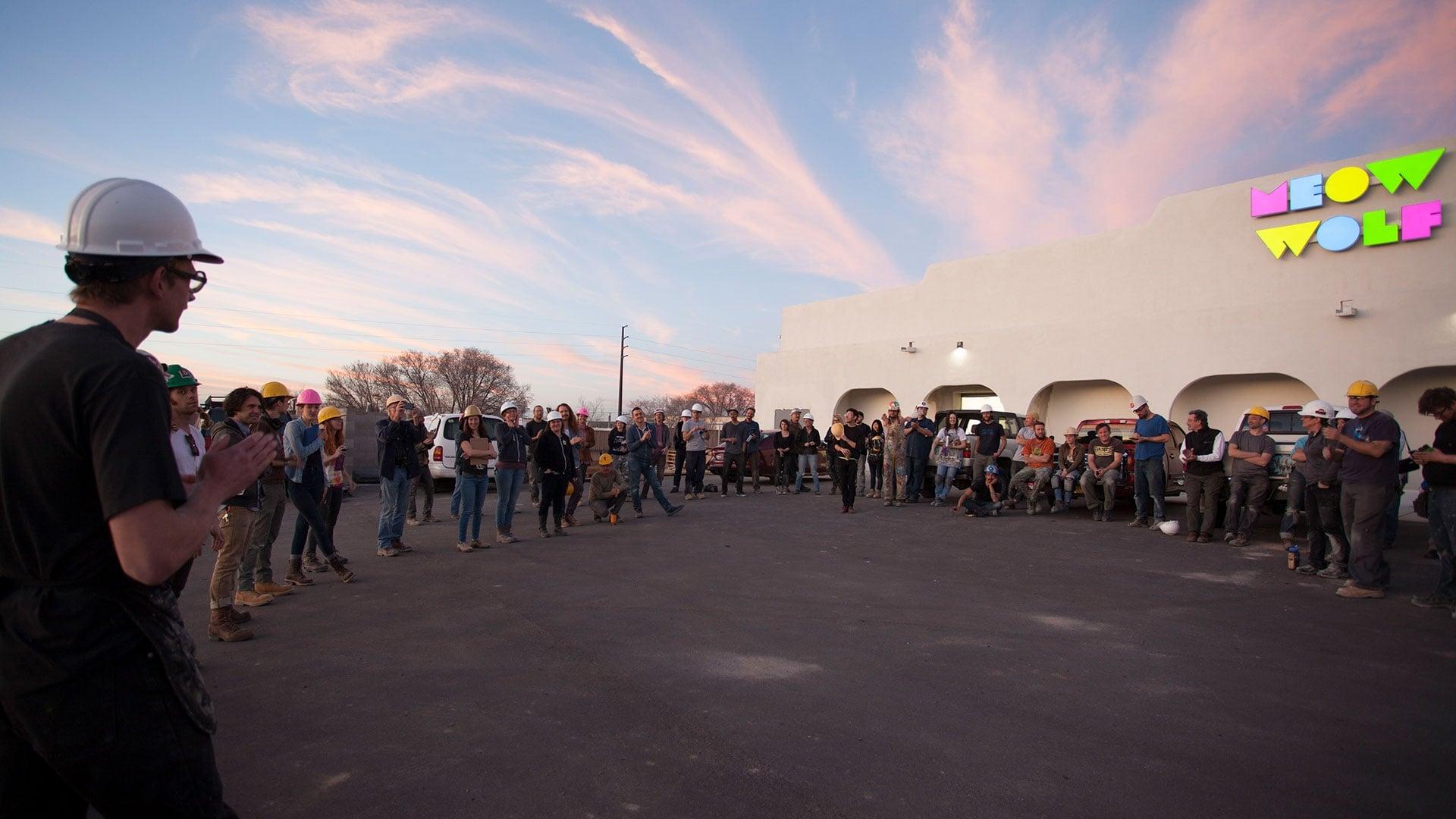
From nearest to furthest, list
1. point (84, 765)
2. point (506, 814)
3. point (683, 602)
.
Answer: point (84, 765) < point (506, 814) < point (683, 602)

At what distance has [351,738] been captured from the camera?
3691mm

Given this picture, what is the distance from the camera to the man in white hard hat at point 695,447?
15484 millimetres

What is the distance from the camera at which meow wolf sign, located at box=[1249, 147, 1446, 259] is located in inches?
602

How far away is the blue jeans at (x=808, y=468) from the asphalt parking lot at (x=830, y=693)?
8.47 m

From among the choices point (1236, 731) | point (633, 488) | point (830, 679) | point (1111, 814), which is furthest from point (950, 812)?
point (633, 488)

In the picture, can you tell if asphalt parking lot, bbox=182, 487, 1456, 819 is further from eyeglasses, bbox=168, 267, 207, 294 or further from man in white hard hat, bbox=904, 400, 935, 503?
man in white hard hat, bbox=904, 400, 935, 503

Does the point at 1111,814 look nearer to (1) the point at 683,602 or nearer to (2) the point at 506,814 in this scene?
(2) the point at 506,814

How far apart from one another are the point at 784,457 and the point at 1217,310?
11.1m

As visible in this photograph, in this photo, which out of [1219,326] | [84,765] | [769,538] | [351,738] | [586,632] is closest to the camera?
[84,765]

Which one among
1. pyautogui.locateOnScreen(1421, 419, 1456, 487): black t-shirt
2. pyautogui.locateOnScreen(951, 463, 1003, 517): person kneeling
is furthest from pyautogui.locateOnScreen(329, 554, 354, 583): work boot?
pyautogui.locateOnScreen(1421, 419, 1456, 487): black t-shirt

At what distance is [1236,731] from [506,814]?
11.8ft

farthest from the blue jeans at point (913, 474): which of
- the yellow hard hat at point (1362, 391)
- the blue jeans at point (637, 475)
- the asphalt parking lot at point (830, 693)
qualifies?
the yellow hard hat at point (1362, 391)

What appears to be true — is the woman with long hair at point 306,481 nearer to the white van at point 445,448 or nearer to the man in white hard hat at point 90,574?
the man in white hard hat at point 90,574

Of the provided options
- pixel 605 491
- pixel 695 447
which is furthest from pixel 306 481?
pixel 695 447
